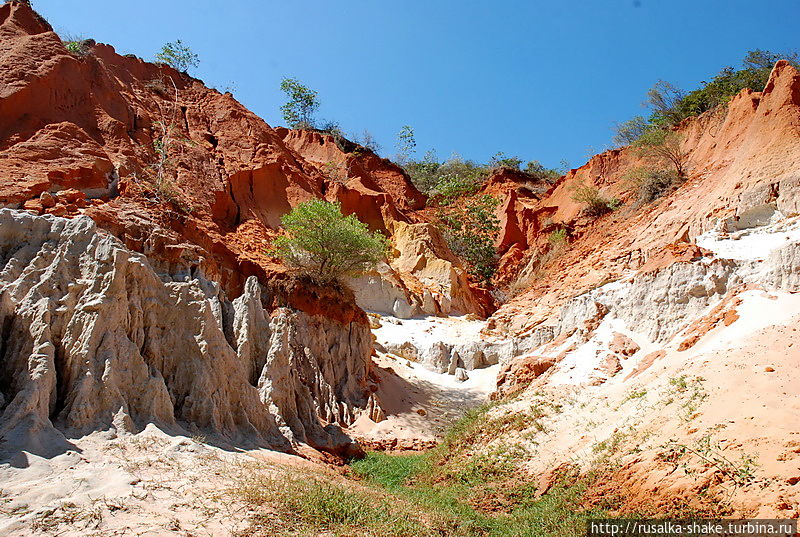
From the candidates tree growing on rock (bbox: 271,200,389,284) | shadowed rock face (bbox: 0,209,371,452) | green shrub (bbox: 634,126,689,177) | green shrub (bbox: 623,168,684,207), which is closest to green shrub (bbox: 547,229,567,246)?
green shrub (bbox: 623,168,684,207)

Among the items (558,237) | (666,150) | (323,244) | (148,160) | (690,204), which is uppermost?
(666,150)

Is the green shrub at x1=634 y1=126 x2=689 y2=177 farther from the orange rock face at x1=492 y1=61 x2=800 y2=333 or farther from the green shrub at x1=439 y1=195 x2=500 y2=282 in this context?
the green shrub at x1=439 y1=195 x2=500 y2=282

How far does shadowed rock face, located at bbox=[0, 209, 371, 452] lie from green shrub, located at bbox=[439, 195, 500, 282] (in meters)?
20.2

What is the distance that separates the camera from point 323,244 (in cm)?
1791

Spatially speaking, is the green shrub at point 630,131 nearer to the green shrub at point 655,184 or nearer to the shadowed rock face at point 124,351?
the green shrub at point 655,184

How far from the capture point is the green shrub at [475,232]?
33.3 metres

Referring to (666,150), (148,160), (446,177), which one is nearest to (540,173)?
(446,177)

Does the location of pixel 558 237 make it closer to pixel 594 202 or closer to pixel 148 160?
pixel 594 202

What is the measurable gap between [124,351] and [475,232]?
2765 centimetres

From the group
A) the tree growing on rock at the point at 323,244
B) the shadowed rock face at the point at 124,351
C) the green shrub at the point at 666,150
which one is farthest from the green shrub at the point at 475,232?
the shadowed rock face at the point at 124,351

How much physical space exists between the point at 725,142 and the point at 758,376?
16744mm

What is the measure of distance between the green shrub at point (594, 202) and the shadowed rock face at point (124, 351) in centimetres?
2025

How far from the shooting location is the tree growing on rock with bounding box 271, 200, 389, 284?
17.8m

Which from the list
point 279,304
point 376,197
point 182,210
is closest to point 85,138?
point 182,210
